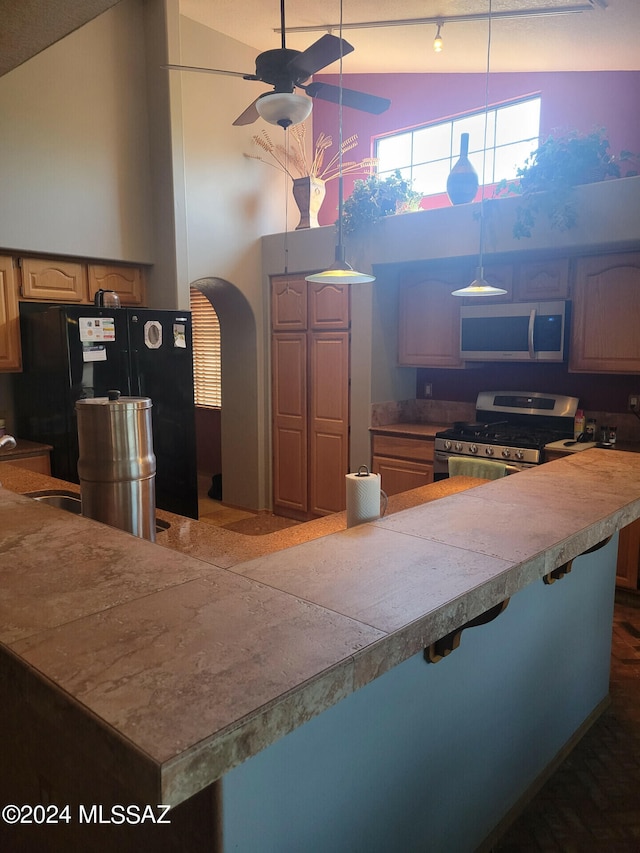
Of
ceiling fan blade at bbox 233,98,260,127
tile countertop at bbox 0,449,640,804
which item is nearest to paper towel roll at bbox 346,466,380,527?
tile countertop at bbox 0,449,640,804

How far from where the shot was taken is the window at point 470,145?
452cm

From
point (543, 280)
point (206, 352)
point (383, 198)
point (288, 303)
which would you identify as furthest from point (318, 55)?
point (206, 352)

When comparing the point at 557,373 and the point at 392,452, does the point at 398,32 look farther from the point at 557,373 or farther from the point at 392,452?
the point at 392,452

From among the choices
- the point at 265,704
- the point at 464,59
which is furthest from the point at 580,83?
the point at 265,704

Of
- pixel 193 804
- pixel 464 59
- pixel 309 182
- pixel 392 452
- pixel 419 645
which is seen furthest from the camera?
pixel 309 182

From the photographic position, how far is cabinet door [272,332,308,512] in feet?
16.9

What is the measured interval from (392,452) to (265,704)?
392 centimetres

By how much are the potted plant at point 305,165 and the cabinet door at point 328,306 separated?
580mm

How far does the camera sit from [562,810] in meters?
1.96

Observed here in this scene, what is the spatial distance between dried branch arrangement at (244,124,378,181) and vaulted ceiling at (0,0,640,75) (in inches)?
23.9

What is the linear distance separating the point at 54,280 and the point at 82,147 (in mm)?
932

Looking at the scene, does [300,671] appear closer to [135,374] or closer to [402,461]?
[135,374]

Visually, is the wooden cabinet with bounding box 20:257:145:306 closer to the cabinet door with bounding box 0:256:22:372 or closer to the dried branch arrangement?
the cabinet door with bounding box 0:256:22:372

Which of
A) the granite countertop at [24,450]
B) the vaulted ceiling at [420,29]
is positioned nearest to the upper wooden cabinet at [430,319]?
the vaulted ceiling at [420,29]
